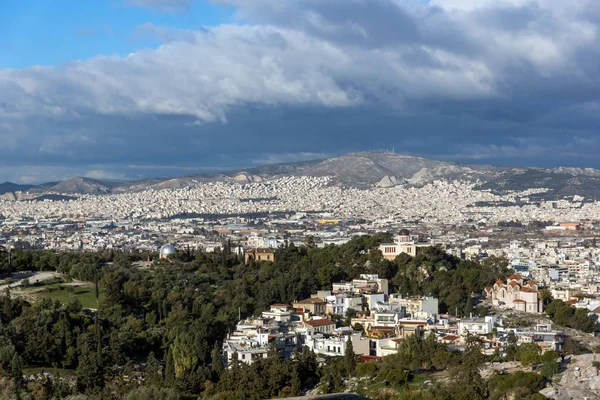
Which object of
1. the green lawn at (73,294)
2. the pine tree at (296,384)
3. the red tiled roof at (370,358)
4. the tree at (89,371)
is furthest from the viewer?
the green lawn at (73,294)

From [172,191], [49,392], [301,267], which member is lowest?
[49,392]

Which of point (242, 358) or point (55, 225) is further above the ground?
point (55, 225)

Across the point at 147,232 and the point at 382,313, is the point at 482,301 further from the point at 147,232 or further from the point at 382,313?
the point at 147,232

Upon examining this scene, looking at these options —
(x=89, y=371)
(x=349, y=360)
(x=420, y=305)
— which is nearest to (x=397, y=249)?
(x=420, y=305)

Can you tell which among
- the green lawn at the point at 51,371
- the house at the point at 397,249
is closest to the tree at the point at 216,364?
the green lawn at the point at 51,371

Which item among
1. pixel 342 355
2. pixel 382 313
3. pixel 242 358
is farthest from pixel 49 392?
pixel 382 313

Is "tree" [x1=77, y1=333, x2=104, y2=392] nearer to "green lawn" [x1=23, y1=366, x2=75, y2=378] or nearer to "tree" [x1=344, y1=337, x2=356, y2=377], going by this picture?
"green lawn" [x1=23, y1=366, x2=75, y2=378]

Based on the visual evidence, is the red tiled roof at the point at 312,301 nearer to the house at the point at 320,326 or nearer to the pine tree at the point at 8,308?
the house at the point at 320,326

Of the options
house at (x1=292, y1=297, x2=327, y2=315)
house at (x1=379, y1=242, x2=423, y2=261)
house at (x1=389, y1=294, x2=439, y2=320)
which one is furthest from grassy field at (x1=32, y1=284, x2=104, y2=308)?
house at (x1=379, y1=242, x2=423, y2=261)
